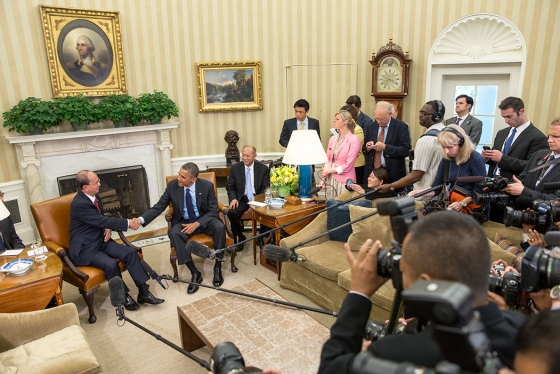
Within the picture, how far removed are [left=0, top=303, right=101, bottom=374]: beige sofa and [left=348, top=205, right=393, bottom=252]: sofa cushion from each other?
2373mm

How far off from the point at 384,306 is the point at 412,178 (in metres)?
1.49

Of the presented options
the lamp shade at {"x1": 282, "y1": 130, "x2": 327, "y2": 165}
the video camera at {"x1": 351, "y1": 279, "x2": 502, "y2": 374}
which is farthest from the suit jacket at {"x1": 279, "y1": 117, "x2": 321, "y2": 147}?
the video camera at {"x1": 351, "y1": 279, "x2": 502, "y2": 374}

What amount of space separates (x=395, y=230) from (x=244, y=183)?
13.3 feet

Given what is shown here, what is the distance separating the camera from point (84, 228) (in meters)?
4.14

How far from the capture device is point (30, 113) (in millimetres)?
5277

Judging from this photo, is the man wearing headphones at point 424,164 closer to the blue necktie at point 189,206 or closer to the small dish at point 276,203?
the small dish at point 276,203

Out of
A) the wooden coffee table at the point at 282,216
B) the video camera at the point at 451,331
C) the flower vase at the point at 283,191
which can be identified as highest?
the video camera at the point at 451,331

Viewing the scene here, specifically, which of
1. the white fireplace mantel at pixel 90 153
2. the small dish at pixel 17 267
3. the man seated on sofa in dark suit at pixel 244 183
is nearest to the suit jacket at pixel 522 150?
the man seated on sofa in dark suit at pixel 244 183

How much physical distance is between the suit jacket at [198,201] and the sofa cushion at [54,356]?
2003 mm

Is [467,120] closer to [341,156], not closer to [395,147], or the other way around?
[395,147]

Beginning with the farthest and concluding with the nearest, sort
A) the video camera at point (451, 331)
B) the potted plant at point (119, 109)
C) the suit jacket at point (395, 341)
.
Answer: the potted plant at point (119, 109), the suit jacket at point (395, 341), the video camera at point (451, 331)

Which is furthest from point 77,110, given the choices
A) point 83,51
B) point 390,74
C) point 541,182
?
point 541,182

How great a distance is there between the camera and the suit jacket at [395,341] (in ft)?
3.60

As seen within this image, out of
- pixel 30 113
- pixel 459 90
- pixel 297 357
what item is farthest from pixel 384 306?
pixel 30 113
